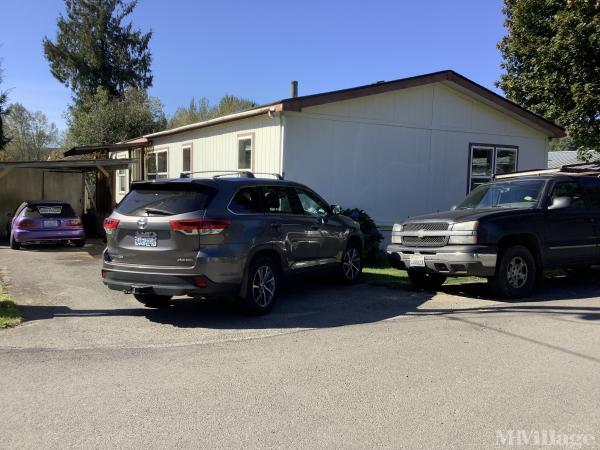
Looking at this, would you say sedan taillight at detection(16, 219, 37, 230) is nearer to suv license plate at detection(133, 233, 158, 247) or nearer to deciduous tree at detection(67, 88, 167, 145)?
suv license plate at detection(133, 233, 158, 247)

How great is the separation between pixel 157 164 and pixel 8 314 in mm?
12626

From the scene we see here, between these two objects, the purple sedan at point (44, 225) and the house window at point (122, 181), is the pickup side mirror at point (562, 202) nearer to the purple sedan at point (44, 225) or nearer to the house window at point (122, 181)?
the purple sedan at point (44, 225)

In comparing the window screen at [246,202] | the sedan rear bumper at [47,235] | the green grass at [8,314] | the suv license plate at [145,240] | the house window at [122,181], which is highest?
the house window at [122,181]

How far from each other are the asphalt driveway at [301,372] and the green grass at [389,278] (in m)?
1.30

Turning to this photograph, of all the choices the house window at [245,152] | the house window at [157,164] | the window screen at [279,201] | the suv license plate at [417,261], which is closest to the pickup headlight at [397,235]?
the suv license plate at [417,261]

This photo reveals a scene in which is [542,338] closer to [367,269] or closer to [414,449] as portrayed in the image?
[414,449]

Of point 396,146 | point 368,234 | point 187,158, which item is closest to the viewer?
point 368,234

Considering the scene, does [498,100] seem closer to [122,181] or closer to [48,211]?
[48,211]

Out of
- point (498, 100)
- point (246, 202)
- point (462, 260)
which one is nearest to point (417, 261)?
point (462, 260)

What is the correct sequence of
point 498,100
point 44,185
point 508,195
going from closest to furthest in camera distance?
point 508,195
point 498,100
point 44,185

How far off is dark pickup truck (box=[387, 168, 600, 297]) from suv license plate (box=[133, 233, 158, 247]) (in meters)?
4.17

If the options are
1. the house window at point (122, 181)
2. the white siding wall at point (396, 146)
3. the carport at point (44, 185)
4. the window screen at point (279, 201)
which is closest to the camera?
the window screen at point (279, 201)

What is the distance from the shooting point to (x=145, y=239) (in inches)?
262

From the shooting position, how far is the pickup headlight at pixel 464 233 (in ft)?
26.2
